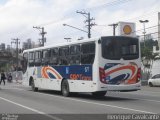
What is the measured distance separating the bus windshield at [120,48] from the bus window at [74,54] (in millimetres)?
2184

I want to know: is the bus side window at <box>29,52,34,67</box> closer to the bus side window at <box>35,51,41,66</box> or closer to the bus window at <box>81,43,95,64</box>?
the bus side window at <box>35,51,41,66</box>

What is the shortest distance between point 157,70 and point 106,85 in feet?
108

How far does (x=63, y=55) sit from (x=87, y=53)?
3.05 meters

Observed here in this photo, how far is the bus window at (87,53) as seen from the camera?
21105 millimetres

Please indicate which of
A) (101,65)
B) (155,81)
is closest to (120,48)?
(101,65)

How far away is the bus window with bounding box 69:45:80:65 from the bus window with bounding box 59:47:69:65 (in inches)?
22.3

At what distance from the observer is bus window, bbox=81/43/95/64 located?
21.1 metres

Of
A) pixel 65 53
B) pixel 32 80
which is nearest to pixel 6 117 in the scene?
pixel 65 53

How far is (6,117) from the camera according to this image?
13891mm

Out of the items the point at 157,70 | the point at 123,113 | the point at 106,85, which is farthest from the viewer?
the point at 157,70

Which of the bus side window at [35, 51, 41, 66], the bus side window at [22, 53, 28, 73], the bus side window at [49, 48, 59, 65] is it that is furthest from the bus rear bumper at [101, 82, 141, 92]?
the bus side window at [22, 53, 28, 73]

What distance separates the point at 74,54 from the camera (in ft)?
75.4

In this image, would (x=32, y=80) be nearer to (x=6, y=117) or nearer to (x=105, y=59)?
(x=105, y=59)

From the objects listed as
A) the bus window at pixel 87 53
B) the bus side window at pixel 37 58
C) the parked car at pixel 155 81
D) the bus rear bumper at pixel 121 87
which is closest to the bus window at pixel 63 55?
the bus window at pixel 87 53
